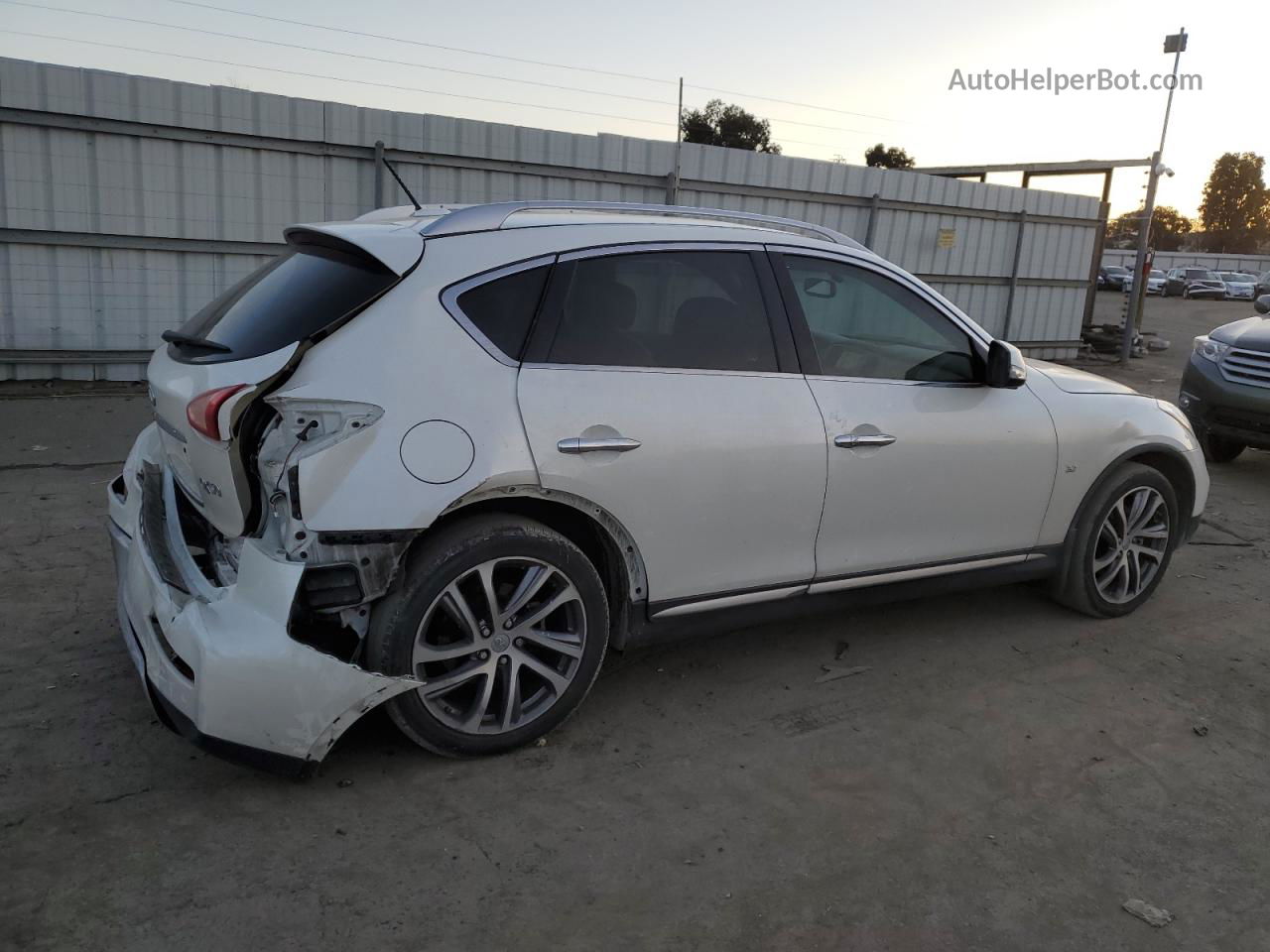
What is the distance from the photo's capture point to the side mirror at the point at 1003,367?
4.09 m

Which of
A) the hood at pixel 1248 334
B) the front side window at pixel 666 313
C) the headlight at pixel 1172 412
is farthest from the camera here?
the hood at pixel 1248 334

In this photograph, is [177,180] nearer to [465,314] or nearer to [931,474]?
[465,314]

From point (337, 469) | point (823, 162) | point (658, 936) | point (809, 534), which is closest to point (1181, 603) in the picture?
point (809, 534)

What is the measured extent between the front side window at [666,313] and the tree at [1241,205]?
111362mm

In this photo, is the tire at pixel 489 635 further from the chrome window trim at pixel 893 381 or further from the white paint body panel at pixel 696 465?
the chrome window trim at pixel 893 381

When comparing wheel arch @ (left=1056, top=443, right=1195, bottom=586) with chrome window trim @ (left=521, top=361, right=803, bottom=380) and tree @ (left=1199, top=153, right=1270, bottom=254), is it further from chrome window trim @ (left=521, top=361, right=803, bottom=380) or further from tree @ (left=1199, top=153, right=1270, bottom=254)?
tree @ (left=1199, top=153, right=1270, bottom=254)

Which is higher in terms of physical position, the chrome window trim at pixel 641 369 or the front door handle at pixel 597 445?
the chrome window trim at pixel 641 369

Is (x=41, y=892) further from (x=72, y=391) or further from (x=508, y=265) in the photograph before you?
(x=72, y=391)

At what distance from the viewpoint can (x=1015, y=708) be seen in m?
3.90

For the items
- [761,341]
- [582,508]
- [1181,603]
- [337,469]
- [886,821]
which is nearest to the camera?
[337,469]

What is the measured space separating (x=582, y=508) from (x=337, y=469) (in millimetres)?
815

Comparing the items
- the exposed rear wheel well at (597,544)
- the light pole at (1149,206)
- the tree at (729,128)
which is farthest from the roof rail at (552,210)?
the tree at (729,128)

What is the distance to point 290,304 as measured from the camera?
123 inches

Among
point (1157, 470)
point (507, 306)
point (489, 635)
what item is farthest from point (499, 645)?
point (1157, 470)
